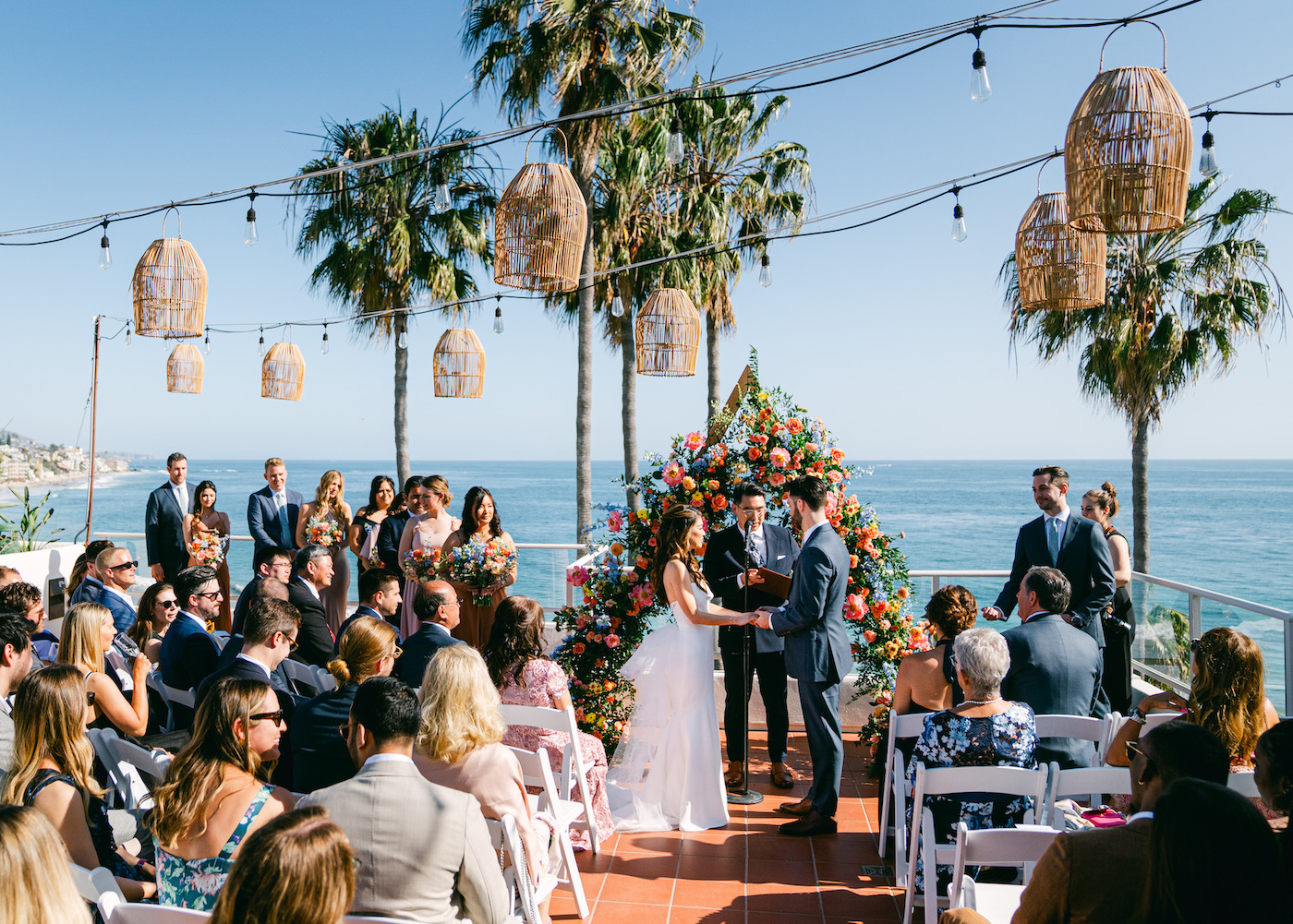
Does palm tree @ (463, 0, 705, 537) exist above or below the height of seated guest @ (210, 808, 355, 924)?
above

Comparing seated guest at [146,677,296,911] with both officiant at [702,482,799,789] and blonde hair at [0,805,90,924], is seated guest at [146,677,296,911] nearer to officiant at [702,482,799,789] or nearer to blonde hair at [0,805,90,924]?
blonde hair at [0,805,90,924]

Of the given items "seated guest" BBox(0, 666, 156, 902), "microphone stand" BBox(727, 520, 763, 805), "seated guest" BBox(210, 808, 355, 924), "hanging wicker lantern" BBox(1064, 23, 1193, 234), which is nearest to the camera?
"seated guest" BBox(210, 808, 355, 924)

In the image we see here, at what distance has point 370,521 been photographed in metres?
8.01

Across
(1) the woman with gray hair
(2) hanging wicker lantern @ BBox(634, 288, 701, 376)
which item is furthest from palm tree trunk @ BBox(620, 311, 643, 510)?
(1) the woman with gray hair

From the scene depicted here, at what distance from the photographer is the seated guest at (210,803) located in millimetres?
2455

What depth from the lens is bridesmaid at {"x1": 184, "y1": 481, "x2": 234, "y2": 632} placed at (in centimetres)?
836

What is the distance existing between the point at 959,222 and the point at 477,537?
166 inches

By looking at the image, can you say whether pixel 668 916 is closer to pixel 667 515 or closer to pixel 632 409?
pixel 667 515

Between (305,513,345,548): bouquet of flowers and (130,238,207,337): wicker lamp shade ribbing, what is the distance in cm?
193

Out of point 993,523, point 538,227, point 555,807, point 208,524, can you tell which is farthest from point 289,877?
point 993,523

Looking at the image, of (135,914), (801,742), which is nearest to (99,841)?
(135,914)

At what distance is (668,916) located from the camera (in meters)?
4.01

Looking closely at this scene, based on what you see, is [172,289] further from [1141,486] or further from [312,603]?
[1141,486]

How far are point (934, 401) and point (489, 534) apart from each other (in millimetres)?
82733
